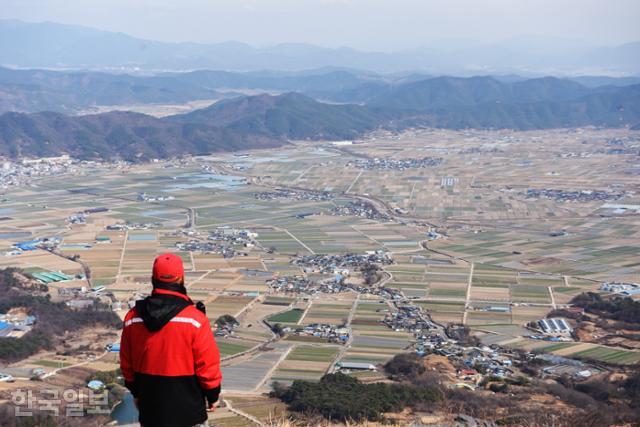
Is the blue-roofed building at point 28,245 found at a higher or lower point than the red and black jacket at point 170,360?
lower

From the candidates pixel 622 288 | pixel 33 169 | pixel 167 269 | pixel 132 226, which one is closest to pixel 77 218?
pixel 132 226

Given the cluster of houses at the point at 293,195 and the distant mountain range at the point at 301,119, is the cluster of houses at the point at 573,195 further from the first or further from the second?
the distant mountain range at the point at 301,119

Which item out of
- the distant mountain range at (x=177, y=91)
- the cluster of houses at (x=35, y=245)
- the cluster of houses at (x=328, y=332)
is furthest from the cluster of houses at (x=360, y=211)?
the distant mountain range at (x=177, y=91)

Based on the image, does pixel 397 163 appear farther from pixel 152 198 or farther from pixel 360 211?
pixel 152 198

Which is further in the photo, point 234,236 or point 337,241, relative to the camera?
point 234,236

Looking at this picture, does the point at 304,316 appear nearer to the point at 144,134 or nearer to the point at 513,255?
the point at 513,255
